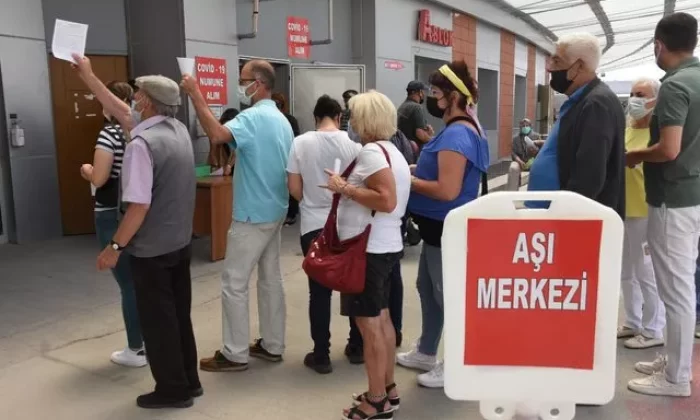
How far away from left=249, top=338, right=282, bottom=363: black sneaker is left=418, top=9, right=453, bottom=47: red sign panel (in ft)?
31.8

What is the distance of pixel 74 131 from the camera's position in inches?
275

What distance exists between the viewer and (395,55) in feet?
→ 37.4

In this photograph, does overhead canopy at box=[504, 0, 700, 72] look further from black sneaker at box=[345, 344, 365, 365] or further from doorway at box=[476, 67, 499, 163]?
black sneaker at box=[345, 344, 365, 365]

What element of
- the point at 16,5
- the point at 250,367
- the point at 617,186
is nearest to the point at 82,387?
the point at 250,367

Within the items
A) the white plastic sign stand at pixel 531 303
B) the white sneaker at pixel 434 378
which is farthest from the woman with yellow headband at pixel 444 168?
the white plastic sign stand at pixel 531 303

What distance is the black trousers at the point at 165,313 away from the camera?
297 centimetres

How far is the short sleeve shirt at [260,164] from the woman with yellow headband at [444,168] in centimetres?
75

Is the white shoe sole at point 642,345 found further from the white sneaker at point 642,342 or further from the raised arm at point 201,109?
the raised arm at point 201,109

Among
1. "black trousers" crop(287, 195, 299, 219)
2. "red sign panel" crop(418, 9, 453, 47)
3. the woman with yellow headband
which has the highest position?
"red sign panel" crop(418, 9, 453, 47)

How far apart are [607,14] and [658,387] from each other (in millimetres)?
14313

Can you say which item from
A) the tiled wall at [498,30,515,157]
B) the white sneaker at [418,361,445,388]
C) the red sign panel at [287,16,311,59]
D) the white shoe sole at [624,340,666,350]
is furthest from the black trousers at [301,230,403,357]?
the tiled wall at [498,30,515,157]

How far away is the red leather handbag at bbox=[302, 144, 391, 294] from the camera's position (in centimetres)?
276

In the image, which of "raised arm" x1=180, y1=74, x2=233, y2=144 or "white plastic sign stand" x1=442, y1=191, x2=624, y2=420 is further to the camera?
"raised arm" x1=180, y1=74, x2=233, y2=144

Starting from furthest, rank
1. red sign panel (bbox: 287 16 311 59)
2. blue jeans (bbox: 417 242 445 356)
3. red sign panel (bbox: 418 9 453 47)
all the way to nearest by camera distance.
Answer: red sign panel (bbox: 418 9 453 47), red sign panel (bbox: 287 16 311 59), blue jeans (bbox: 417 242 445 356)
